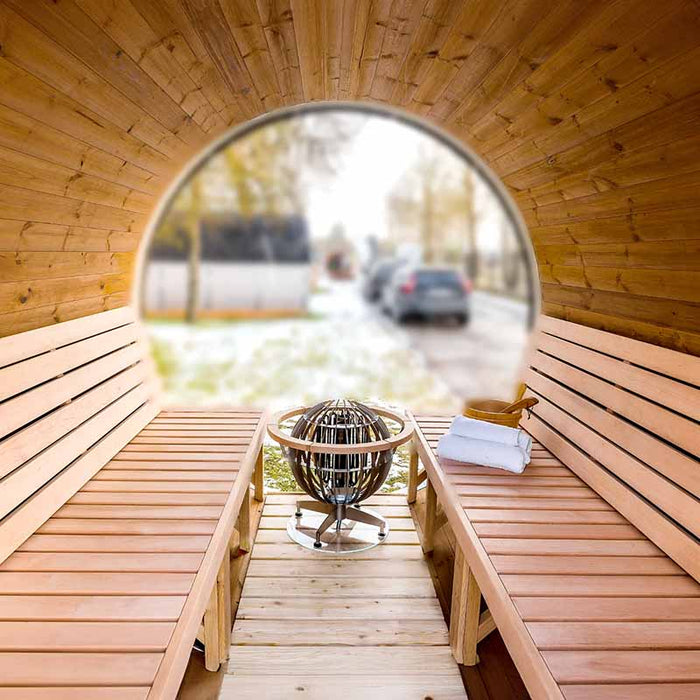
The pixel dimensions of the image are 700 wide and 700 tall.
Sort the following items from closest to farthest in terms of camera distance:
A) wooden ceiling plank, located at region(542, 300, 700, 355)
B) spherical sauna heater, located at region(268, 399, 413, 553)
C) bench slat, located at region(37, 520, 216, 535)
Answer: bench slat, located at region(37, 520, 216, 535), wooden ceiling plank, located at region(542, 300, 700, 355), spherical sauna heater, located at region(268, 399, 413, 553)

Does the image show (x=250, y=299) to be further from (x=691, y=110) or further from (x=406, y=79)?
(x=691, y=110)

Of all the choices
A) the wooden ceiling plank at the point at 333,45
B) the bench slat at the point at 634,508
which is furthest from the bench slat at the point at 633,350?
the wooden ceiling plank at the point at 333,45

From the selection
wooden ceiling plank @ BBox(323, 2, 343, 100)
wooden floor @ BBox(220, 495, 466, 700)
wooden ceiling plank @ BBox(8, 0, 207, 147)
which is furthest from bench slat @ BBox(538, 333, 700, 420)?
wooden ceiling plank @ BBox(8, 0, 207, 147)

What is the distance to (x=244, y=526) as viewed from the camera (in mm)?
3088

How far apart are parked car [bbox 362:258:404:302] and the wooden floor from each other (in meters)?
2.38

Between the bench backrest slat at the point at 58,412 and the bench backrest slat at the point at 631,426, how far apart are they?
206cm

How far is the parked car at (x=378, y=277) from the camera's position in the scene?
5059 mm

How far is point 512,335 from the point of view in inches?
203

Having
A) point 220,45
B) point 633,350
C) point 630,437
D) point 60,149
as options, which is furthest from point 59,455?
point 633,350

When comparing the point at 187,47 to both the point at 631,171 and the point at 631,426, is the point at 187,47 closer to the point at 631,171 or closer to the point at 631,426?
the point at 631,171

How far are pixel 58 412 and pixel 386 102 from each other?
1.99 meters

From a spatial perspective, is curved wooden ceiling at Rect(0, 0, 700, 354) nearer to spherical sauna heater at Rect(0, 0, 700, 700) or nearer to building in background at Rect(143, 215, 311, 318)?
spherical sauna heater at Rect(0, 0, 700, 700)

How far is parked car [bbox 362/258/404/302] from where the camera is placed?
506cm

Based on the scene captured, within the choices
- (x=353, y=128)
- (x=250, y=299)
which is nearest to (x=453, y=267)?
(x=353, y=128)
